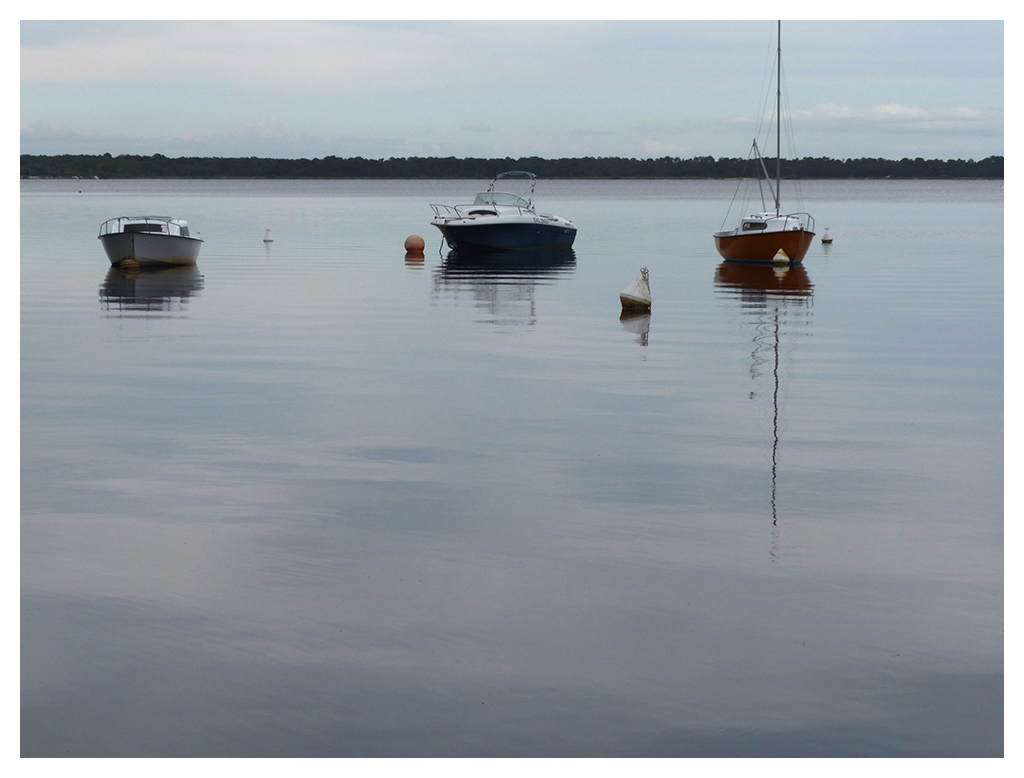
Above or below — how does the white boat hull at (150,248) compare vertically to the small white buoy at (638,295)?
above

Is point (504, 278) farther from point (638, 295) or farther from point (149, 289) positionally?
point (638, 295)

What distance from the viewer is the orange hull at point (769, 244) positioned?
38812mm

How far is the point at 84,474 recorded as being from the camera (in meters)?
11.0

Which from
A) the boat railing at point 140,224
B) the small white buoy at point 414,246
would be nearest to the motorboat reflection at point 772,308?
the small white buoy at point 414,246

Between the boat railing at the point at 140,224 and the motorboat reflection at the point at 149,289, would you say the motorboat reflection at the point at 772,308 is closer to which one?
the motorboat reflection at the point at 149,289

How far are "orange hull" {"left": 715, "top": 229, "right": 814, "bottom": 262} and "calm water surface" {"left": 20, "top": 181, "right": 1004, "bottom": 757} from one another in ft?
60.9

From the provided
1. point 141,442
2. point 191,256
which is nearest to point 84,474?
point 141,442

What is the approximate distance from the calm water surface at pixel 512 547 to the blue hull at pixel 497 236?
24147 mm

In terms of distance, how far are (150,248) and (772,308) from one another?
20.8 meters

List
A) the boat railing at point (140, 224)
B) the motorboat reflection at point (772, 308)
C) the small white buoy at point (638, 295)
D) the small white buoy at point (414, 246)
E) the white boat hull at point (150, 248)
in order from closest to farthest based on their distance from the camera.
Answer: the motorboat reflection at point (772, 308), the small white buoy at point (638, 295), the white boat hull at point (150, 248), the boat railing at point (140, 224), the small white buoy at point (414, 246)

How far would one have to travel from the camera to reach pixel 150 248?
124 feet

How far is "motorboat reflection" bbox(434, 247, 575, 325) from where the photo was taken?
2619cm

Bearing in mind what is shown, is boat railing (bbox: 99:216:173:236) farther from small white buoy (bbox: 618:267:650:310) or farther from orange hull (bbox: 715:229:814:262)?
small white buoy (bbox: 618:267:650:310)

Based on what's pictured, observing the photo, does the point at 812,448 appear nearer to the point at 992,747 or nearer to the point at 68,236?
the point at 992,747
